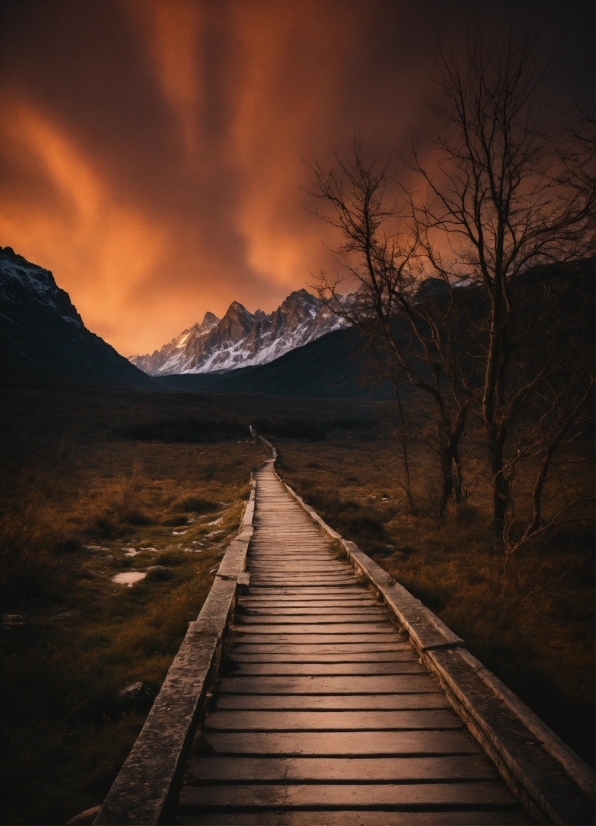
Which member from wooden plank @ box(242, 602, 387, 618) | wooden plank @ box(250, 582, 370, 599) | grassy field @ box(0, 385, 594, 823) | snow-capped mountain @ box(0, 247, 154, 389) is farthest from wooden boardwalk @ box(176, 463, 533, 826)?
snow-capped mountain @ box(0, 247, 154, 389)

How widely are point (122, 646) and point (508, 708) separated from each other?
432 centimetres

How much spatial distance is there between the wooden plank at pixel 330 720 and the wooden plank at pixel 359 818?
67cm

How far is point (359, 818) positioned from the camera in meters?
2.10

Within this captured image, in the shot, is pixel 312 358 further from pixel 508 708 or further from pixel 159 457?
pixel 508 708

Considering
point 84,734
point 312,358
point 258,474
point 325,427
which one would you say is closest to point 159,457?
point 258,474

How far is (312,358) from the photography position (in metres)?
200

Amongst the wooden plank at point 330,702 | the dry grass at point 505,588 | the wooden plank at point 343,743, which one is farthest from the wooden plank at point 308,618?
the wooden plank at point 343,743

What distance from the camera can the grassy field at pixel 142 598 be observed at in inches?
136

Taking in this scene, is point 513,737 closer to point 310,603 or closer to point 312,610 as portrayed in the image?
point 312,610

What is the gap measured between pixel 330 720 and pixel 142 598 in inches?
210

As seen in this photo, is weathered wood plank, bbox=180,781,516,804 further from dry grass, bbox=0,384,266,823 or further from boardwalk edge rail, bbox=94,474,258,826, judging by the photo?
dry grass, bbox=0,384,266,823

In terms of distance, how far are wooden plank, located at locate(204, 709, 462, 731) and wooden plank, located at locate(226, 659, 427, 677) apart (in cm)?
57

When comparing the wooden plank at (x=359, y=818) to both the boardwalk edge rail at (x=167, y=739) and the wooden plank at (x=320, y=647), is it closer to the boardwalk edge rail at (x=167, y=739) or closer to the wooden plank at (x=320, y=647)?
the boardwalk edge rail at (x=167, y=739)

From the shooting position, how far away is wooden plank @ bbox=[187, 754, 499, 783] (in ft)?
7.68
